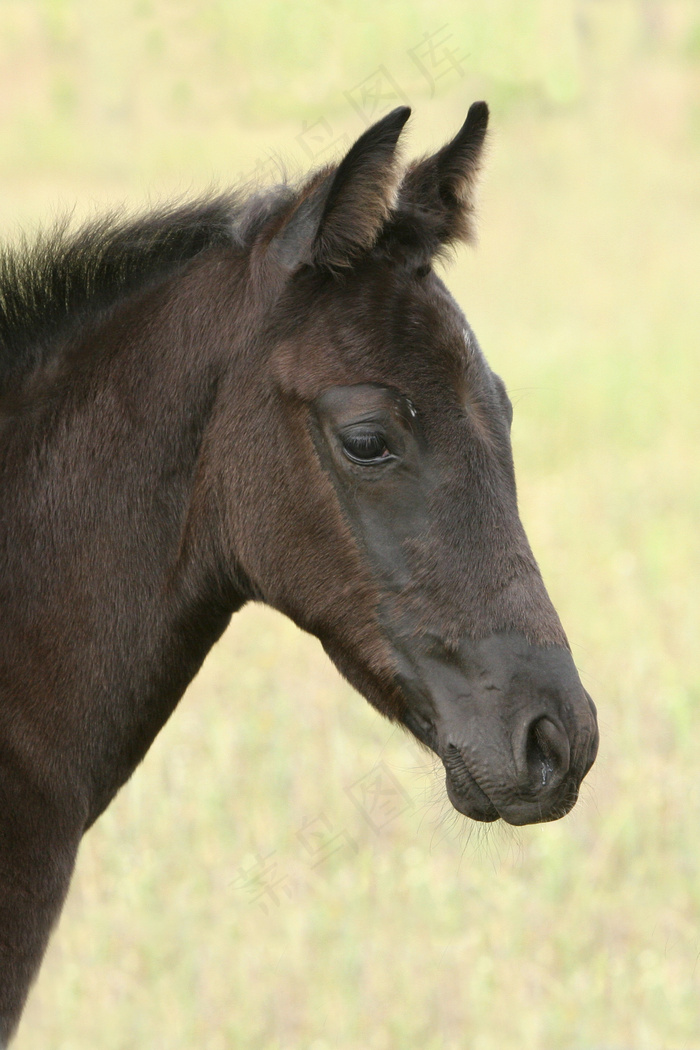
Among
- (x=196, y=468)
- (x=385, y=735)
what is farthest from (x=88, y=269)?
(x=385, y=735)

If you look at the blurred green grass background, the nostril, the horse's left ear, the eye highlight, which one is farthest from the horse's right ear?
the nostril

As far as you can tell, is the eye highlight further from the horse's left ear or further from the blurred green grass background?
the blurred green grass background

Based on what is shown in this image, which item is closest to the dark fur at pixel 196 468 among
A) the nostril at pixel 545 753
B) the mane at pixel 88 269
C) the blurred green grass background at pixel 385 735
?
the mane at pixel 88 269

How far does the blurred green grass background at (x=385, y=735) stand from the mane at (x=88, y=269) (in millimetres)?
399

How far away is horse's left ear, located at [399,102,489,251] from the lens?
286 centimetres

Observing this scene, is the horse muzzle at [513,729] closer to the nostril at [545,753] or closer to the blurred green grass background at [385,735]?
the nostril at [545,753]


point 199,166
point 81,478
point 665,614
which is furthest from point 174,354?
point 199,166

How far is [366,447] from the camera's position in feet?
8.39

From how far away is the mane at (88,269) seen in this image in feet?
9.49

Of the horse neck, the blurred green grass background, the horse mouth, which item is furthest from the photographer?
the blurred green grass background

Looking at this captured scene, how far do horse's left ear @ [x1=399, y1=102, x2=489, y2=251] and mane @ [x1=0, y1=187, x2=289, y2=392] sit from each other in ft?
1.23

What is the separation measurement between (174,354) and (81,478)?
41cm

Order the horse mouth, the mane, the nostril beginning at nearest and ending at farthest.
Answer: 1. the nostril
2. the horse mouth
3. the mane

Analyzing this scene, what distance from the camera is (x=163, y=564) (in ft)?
9.12
